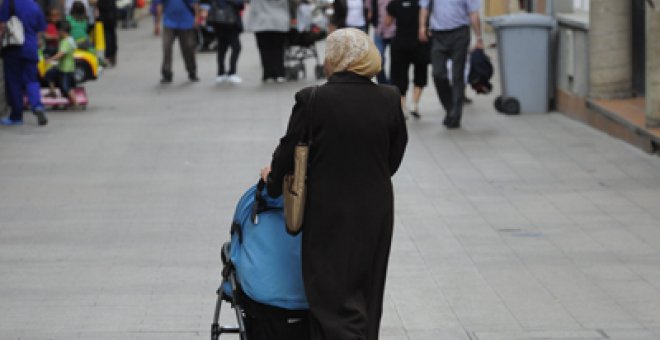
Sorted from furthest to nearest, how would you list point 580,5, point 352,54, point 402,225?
point 580,5 < point 402,225 < point 352,54

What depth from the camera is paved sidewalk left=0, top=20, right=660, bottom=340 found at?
27.4ft

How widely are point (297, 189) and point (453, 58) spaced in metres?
10.9

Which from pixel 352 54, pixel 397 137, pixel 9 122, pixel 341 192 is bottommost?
pixel 9 122

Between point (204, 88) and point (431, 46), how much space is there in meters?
5.68

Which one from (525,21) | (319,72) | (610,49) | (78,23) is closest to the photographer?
(610,49)

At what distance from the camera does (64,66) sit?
60.8 feet

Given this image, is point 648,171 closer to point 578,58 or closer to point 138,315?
point 578,58

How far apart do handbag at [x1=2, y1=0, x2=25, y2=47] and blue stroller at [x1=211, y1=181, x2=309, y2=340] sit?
11.4 metres

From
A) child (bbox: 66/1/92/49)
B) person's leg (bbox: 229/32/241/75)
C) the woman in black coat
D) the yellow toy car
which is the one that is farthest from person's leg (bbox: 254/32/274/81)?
the woman in black coat

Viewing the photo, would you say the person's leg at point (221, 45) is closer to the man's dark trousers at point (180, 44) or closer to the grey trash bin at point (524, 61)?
the man's dark trousers at point (180, 44)

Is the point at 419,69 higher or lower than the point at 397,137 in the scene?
lower

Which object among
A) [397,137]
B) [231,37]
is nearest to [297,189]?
[397,137]

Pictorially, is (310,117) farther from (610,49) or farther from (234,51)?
(234,51)

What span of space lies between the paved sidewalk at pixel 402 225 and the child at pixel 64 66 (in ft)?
1.47
